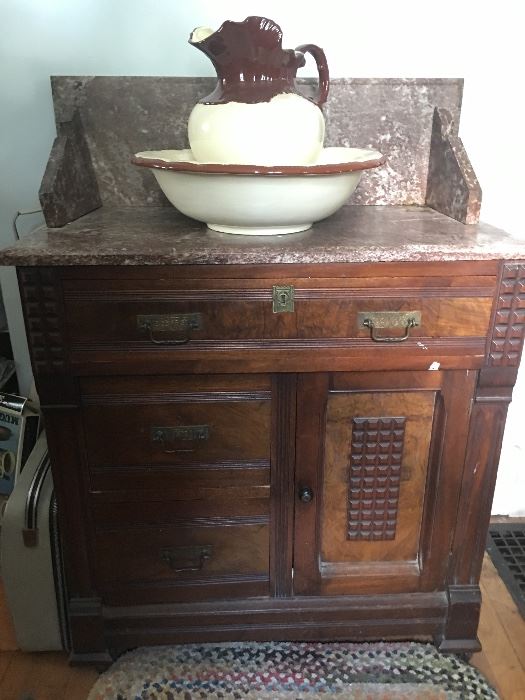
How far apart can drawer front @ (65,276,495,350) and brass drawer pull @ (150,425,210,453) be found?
16 centimetres

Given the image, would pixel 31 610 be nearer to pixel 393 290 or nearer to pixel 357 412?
pixel 357 412

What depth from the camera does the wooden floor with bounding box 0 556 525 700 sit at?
3.70 feet

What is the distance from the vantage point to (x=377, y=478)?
42.0 inches

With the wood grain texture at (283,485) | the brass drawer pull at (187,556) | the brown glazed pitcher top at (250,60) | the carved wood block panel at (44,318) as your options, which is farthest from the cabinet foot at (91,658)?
the brown glazed pitcher top at (250,60)

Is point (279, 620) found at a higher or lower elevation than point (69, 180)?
lower

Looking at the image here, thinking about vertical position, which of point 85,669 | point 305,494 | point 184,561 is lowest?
point 85,669

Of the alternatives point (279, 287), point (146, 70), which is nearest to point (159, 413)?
point (279, 287)

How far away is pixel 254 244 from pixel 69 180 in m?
0.42

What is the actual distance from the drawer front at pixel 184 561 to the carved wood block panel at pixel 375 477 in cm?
17

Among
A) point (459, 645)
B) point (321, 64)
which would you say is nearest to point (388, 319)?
point (321, 64)

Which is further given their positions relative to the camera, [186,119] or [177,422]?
[186,119]

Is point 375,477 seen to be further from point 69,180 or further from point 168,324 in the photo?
point 69,180

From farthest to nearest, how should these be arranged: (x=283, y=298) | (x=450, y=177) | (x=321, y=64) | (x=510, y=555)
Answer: (x=510, y=555), (x=450, y=177), (x=321, y=64), (x=283, y=298)

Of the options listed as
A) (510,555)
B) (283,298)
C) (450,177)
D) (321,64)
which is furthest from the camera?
(510,555)
